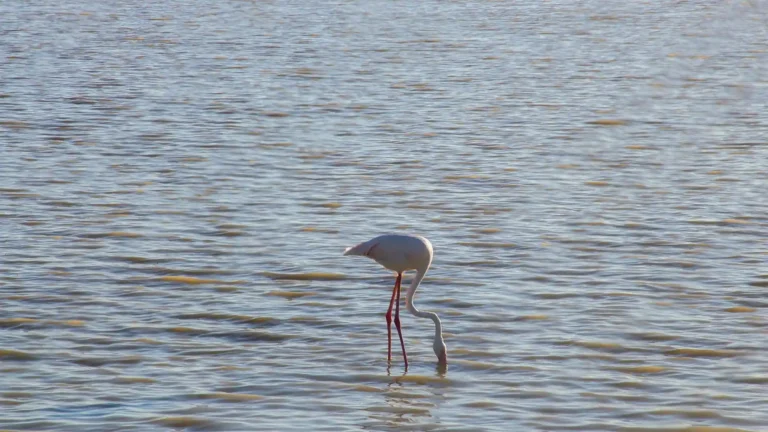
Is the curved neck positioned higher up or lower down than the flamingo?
lower down

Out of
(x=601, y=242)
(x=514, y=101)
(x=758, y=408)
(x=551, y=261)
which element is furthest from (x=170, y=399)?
(x=514, y=101)

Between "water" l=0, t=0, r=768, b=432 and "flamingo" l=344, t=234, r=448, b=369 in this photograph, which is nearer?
"water" l=0, t=0, r=768, b=432

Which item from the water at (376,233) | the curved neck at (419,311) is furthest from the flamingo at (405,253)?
the water at (376,233)

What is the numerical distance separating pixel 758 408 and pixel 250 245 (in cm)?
471

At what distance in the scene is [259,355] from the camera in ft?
27.8

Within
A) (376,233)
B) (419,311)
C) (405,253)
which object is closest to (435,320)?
(419,311)

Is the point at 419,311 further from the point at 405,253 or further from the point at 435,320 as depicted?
the point at 405,253

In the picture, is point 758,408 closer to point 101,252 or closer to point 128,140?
point 101,252

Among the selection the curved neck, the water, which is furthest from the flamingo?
the water

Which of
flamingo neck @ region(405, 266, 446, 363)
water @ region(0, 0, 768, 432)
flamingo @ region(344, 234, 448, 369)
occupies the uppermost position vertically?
flamingo @ region(344, 234, 448, 369)

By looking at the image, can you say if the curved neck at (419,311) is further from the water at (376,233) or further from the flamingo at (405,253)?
the water at (376,233)

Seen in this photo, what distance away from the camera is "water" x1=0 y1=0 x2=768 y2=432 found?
788 cm

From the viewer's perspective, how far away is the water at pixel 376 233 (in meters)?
7.88

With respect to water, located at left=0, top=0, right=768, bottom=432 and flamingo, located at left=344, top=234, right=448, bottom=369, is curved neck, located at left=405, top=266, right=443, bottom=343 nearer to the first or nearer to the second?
flamingo, located at left=344, top=234, right=448, bottom=369
